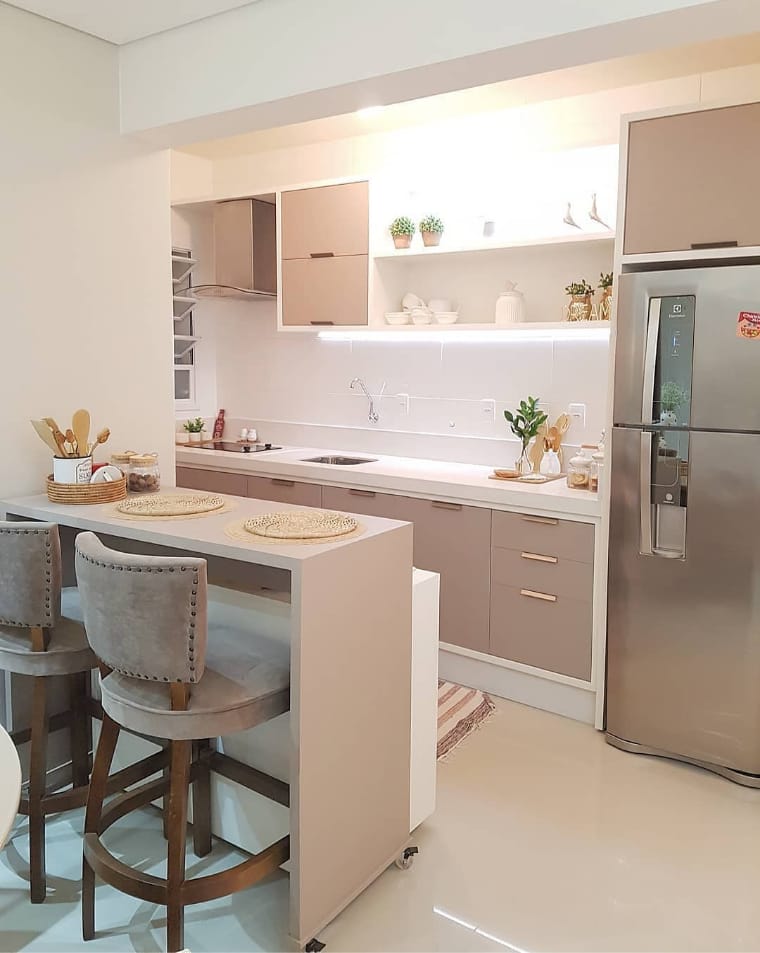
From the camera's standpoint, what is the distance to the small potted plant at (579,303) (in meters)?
3.69

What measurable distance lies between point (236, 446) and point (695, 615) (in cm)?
303

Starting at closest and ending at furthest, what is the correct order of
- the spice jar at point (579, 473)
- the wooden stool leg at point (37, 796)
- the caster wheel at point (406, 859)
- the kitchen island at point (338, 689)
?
1. the kitchen island at point (338, 689)
2. the wooden stool leg at point (37, 796)
3. the caster wheel at point (406, 859)
4. the spice jar at point (579, 473)

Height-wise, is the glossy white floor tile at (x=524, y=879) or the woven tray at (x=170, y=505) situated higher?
the woven tray at (x=170, y=505)

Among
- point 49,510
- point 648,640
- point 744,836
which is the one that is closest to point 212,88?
point 49,510

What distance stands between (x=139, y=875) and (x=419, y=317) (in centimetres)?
299

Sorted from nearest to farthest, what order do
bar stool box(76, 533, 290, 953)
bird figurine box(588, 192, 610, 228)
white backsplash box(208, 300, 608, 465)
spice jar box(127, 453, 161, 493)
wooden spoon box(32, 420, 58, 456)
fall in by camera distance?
bar stool box(76, 533, 290, 953) < wooden spoon box(32, 420, 58, 456) < spice jar box(127, 453, 161, 493) < bird figurine box(588, 192, 610, 228) < white backsplash box(208, 300, 608, 465)

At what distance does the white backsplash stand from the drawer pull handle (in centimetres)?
88

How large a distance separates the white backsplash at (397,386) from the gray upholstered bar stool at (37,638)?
247 centimetres

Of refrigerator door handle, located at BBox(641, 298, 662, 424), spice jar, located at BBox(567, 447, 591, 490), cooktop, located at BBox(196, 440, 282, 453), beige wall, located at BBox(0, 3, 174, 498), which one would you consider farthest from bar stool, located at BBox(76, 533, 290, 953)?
cooktop, located at BBox(196, 440, 282, 453)

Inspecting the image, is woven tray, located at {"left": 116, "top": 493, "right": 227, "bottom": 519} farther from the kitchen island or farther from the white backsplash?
the white backsplash

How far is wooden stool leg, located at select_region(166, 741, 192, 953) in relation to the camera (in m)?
1.92

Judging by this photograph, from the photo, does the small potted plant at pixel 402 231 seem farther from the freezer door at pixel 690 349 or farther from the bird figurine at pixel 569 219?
the freezer door at pixel 690 349

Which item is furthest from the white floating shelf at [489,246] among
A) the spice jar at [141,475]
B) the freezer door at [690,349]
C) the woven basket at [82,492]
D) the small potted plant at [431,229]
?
the woven basket at [82,492]

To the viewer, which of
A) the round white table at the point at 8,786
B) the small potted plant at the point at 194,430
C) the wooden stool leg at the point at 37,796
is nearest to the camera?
the round white table at the point at 8,786
